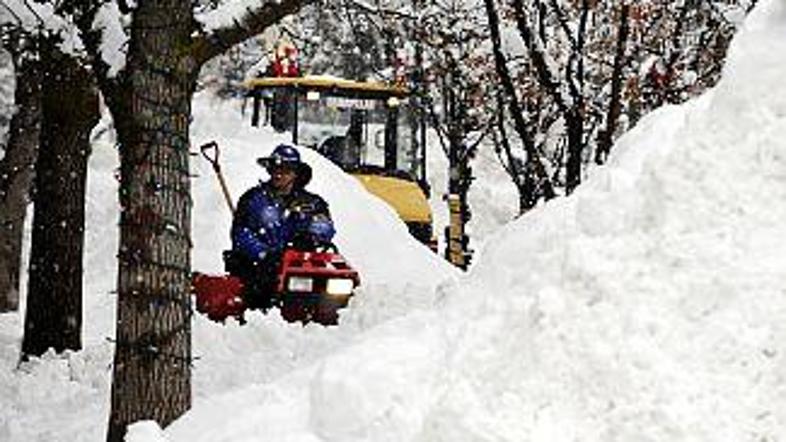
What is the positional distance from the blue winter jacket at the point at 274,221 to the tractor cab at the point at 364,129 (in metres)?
5.67

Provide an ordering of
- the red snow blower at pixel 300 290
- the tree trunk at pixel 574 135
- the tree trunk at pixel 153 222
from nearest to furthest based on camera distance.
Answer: the tree trunk at pixel 153 222, the tree trunk at pixel 574 135, the red snow blower at pixel 300 290

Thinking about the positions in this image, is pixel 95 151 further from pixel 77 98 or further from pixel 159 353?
pixel 159 353

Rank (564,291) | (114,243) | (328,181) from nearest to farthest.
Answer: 1. (564,291)
2. (328,181)
3. (114,243)

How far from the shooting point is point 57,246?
1066cm

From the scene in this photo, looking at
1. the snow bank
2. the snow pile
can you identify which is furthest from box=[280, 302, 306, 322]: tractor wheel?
the snow bank

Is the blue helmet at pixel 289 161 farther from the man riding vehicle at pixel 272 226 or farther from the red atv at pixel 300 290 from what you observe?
the red atv at pixel 300 290

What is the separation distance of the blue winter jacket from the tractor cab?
567 centimetres

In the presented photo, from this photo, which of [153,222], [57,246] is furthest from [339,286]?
[153,222]

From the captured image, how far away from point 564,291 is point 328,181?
11923 mm

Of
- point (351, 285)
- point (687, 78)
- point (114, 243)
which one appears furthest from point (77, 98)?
point (114, 243)

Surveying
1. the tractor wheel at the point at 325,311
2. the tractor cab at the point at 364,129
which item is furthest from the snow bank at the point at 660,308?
the tractor cab at the point at 364,129

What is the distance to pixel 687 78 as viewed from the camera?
10391mm

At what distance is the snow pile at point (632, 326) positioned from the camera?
4305 mm

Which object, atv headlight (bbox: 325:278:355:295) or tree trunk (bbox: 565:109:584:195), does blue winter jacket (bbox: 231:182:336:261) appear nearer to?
atv headlight (bbox: 325:278:355:295)
